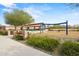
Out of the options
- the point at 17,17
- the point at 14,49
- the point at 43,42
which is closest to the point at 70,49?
the point at 43,42

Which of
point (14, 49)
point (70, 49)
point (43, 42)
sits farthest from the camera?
point (43, 42)

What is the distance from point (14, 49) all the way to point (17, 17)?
585 millimetres

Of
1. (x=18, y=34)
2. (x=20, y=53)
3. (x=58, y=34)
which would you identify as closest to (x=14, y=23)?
(x=18, y=34)

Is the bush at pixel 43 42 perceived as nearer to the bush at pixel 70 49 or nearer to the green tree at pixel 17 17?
the bush at pixel 70 49

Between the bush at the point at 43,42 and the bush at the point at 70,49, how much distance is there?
0.16 m

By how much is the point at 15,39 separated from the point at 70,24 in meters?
1.08

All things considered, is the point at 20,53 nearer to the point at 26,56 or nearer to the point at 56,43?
the point at 26,56

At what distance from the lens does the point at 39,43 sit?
4.13 meters

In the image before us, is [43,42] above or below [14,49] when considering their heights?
above

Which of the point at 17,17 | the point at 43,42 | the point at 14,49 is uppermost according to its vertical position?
the point at 17,17

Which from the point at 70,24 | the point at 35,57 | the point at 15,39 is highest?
the point at 70,24

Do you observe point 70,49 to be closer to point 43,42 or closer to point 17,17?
point 43,42

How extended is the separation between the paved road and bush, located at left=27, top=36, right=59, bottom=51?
13 centimetres

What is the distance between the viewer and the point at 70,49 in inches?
150
